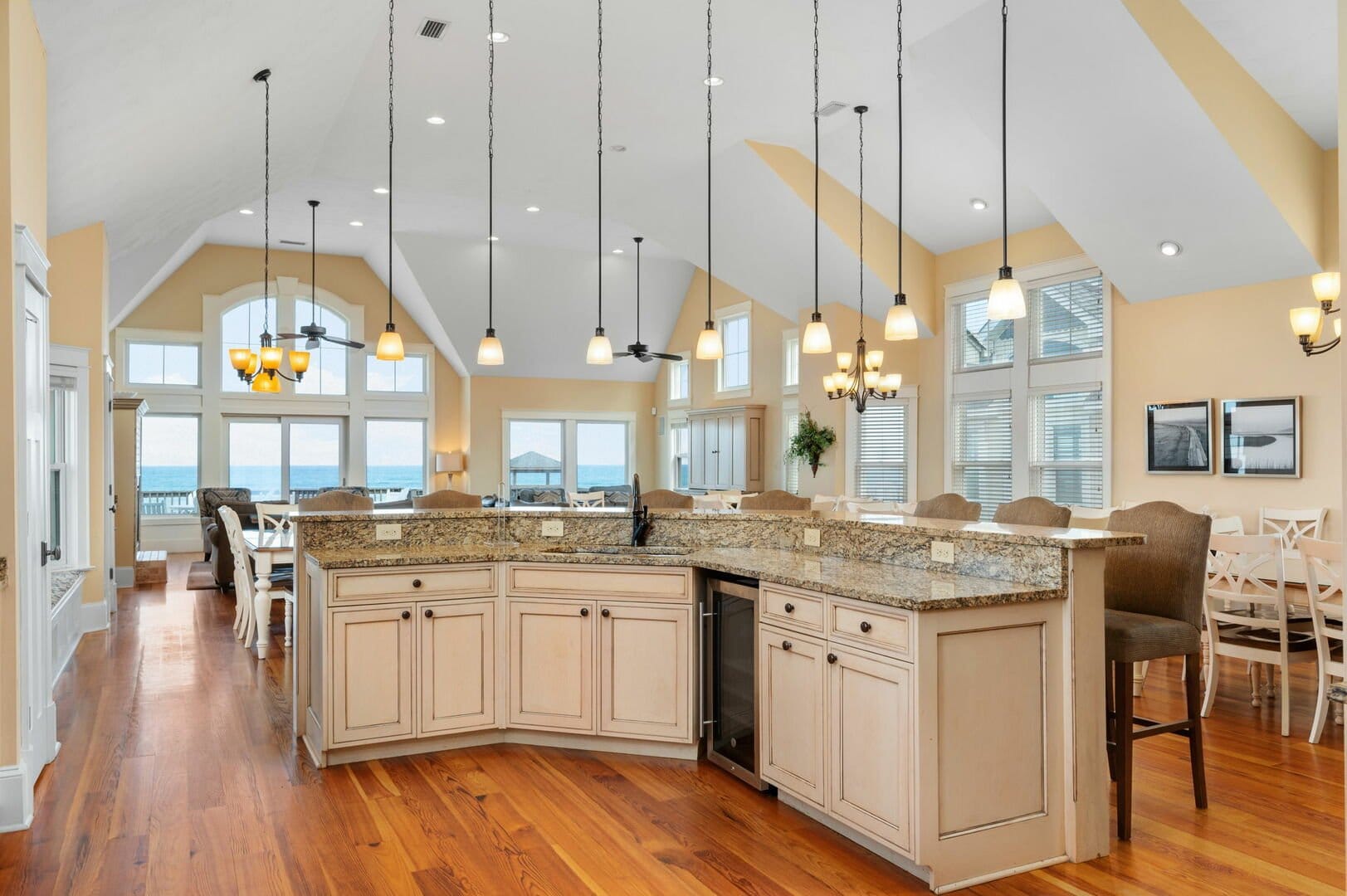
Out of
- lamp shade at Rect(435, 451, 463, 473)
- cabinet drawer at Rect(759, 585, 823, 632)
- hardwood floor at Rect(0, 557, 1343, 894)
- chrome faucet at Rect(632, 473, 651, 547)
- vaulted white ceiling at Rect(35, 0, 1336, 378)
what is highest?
vaulted white ceiling at Rect(35, 0, 1336, 378)

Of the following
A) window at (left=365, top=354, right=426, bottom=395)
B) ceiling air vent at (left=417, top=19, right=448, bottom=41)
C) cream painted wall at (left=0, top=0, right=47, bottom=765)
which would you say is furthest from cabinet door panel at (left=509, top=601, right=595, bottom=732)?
window at (left=365, top=354, right=426, bottom=395)

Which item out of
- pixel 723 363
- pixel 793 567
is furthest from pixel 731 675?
pixel 723 363

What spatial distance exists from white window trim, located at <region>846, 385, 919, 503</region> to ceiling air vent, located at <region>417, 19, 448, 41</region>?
5.99m

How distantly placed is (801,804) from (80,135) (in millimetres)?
4751

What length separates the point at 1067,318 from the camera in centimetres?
859

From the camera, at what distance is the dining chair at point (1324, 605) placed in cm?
410

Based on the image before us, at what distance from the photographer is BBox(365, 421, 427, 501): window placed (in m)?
15.1

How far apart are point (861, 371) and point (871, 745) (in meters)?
4.90

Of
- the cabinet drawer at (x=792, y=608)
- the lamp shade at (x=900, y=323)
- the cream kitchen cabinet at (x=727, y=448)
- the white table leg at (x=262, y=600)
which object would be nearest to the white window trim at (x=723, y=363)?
the cream kitchen cabinet at (x=727, y=448)

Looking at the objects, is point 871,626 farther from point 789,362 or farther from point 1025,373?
point 789,362

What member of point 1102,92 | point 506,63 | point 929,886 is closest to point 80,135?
point 506,63

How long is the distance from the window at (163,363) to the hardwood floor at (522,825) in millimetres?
10314

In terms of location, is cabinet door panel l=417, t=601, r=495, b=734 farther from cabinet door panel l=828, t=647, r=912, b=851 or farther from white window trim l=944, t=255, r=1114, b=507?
white window trim l=944, t=255, r=1114, b=507

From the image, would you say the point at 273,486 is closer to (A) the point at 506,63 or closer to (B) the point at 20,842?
(A) the point at 506,63
